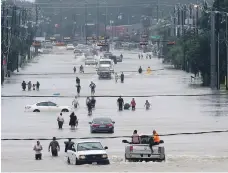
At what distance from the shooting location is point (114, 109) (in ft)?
257

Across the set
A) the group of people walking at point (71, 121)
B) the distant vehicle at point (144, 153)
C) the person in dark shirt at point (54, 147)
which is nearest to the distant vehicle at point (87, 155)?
the distant vehicle at point (144, 153)

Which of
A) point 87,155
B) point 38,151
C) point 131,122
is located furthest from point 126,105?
point 87,155

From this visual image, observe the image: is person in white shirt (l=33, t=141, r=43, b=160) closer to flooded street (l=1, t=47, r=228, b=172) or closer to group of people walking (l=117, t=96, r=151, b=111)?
flooded street (l=1, t=47, r=228, b=172)

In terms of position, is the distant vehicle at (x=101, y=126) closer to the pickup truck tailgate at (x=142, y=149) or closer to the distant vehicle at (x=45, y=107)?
the pickup truck tailgate at (x=142, y=149)

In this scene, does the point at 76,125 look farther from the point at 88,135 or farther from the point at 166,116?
the point at 166,116

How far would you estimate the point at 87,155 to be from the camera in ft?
143

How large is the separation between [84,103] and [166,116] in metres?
14.7

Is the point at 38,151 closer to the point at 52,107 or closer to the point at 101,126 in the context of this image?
the point at 101,126

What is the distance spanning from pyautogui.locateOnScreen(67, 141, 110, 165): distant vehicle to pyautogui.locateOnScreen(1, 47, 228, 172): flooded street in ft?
1.35

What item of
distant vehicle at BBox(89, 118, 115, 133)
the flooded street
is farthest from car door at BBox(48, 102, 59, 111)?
distant vehicle at BBox(89, 118, 115, 133)

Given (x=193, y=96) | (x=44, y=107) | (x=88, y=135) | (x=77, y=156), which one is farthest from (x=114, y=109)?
(x=77, y=156)

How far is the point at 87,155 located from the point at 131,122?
74.2 feet

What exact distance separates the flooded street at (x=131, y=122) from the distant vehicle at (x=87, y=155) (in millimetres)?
411

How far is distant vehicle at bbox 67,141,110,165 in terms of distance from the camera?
1706 inches
